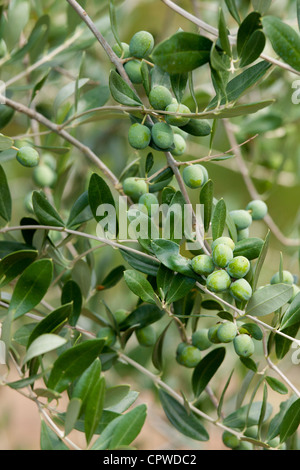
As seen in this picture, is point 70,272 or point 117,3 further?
point 117,3

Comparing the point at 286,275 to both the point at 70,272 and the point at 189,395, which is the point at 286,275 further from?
the point at 189,395

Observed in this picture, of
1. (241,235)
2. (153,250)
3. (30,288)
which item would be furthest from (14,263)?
(241,235)

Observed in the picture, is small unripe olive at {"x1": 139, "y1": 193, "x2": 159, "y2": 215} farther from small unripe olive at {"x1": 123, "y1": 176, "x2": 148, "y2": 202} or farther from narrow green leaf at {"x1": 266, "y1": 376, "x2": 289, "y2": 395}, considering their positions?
narrow green leaf at {"x1": 266, "y1": 376, "x2": 289, "y2": 395}

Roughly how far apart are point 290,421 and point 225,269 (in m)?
0.18

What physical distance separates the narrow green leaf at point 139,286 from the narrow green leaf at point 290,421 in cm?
18

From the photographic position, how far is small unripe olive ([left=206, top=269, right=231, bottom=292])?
0.49 meters

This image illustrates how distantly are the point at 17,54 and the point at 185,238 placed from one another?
1.35 feet

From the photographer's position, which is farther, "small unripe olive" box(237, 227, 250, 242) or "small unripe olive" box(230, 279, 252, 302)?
"small unripe olive" box(237, 227, 250, 242)

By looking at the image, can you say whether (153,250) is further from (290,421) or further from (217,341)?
(290,421)

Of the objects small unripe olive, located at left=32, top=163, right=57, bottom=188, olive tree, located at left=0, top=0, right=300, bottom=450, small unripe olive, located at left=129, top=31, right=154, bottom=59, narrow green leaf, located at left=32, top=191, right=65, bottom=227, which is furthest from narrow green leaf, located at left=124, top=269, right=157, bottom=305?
small unripe olive, located at left=32, top=163, right=57, bottom=188

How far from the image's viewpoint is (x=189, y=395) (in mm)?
1146

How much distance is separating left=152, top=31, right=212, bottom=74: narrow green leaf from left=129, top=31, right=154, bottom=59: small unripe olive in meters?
0.09

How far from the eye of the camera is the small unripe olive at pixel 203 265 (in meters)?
0.51
